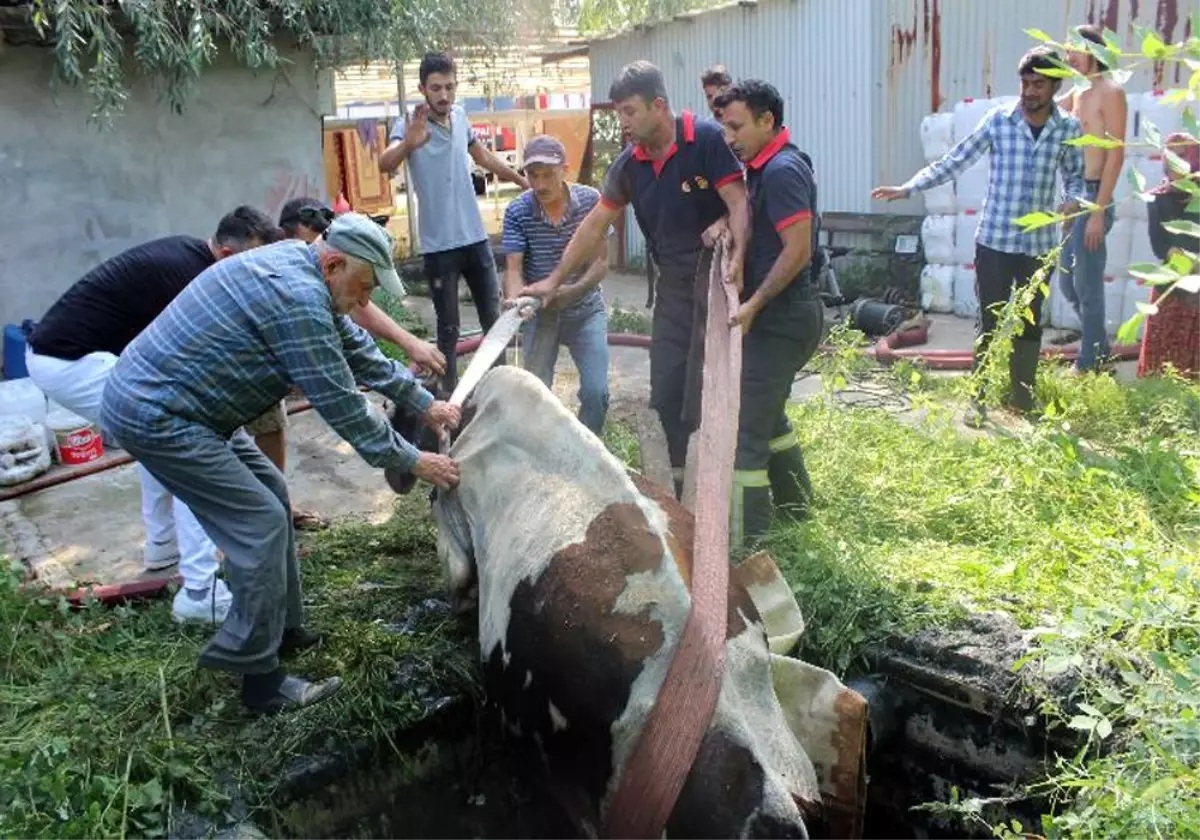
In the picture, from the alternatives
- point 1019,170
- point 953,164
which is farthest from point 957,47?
point 1019,170

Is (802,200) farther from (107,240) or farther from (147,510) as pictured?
(107,240)

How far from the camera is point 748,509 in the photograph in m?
4.14

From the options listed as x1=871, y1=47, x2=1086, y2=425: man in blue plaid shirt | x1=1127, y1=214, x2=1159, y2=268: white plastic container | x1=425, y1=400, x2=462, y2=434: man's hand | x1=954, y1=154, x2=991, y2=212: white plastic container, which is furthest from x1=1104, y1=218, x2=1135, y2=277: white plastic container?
x1=425, y1=400, x2=462, y2=434: man's hand

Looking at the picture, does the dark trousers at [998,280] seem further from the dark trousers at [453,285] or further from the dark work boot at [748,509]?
the dark trousers at [453,285]

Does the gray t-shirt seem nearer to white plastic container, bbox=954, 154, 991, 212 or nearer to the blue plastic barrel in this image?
the blue plastic barrel

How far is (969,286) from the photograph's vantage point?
9430 mm

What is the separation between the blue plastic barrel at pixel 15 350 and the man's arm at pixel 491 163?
3.24 m

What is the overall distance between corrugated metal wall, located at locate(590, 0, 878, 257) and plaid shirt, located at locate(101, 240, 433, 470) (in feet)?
28.9

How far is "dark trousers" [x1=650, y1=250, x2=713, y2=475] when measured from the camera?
4430 millimetres

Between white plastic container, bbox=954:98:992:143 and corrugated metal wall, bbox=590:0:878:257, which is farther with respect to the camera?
corrugated metal wall, bbox=590:0:878:257

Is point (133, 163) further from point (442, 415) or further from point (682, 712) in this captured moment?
point (682, 712)

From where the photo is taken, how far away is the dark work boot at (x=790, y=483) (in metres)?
4.45

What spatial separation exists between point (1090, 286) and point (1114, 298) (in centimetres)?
214

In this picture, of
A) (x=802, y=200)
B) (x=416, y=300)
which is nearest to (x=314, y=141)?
(x=416, y=300)
